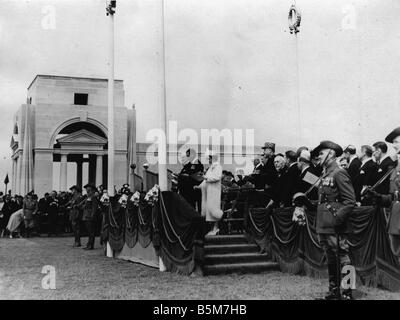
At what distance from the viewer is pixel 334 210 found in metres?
7.38

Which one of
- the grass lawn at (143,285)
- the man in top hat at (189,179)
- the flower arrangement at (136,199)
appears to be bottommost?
the grass lawn at (143,285)

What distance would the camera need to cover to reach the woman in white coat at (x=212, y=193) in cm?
1188

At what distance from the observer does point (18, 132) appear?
3722 cm

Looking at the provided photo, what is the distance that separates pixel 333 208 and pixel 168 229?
4.51m

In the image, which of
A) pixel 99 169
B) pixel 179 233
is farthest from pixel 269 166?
pixel 99 169

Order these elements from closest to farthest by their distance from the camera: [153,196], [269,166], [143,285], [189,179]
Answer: [143,285], [269,166], [153,196], [189,179]

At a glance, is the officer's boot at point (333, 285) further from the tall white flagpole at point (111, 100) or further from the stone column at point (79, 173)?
the stone column at point (79, 173)

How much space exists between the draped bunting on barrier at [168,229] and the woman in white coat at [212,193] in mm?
1111

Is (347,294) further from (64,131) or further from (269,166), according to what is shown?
(64,131)

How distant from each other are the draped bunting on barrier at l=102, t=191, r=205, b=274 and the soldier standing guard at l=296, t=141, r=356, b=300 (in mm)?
2965

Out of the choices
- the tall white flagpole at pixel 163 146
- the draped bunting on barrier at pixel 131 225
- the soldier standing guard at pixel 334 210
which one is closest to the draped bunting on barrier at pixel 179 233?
the tall white flagpole at pixel 163 146
